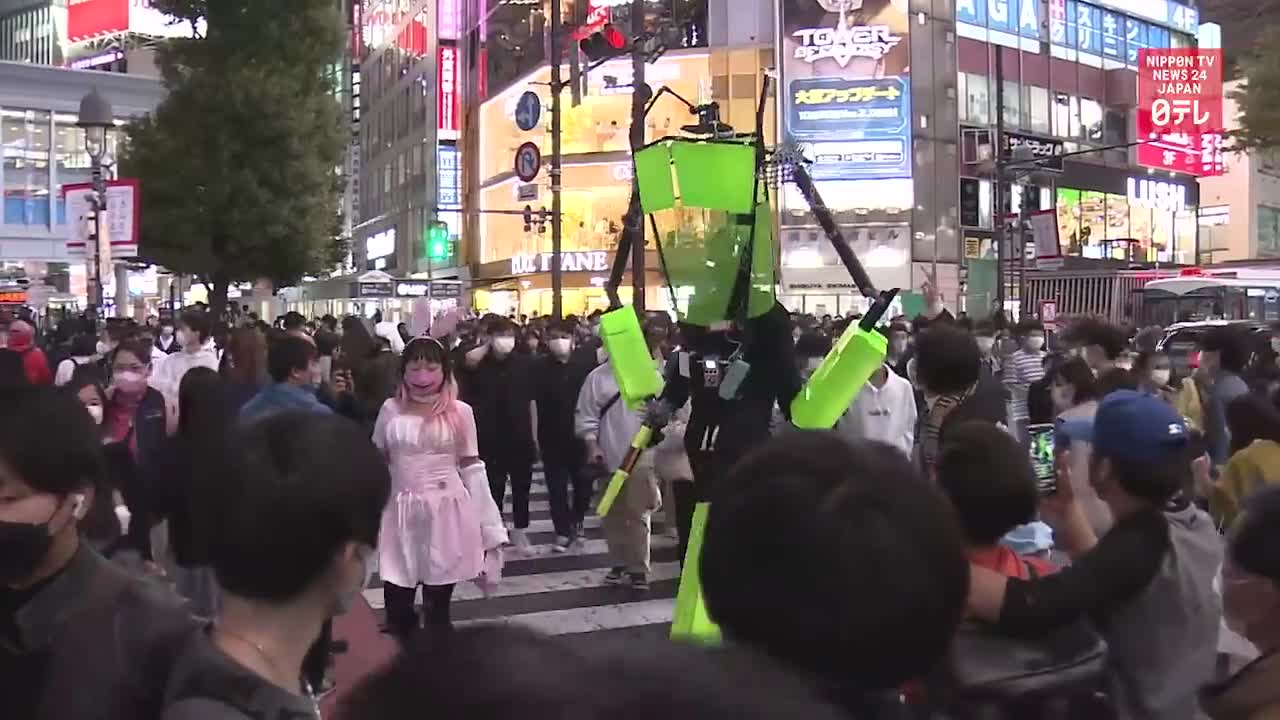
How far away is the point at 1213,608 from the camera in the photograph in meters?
2.85

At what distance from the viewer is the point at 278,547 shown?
6.36 feet

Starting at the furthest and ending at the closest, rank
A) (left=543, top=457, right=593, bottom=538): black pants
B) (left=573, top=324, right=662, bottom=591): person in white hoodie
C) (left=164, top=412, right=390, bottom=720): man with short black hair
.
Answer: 1. (left=543, top=457, right=593, bottom=538): black pants
2. (left=573, top=324, right=662, bottom=591): person in white hoodie
3. (left=164, top=412, right=390, bottom=720): man with short black hair

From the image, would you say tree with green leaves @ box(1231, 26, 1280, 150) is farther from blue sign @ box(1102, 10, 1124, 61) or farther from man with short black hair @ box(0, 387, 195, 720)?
blue sign @ box(1102, 10, 1124, 61)

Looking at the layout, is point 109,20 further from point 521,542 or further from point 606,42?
point 521,542

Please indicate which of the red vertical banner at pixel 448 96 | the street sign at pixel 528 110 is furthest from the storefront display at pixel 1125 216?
the red vertical banner at pixel 448 96

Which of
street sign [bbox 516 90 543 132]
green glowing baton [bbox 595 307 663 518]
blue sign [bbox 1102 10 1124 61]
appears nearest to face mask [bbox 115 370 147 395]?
green glowing baton [bbox 595 307 663 518]

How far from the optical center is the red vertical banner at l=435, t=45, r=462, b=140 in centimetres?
5397

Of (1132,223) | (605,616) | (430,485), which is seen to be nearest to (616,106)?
(1132,223)

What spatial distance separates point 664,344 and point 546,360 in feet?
3.67

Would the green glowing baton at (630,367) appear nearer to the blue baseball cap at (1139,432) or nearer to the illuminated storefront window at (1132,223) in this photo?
the blue baseball cap at (1139,432)

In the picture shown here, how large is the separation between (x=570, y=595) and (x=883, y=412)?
2.72m

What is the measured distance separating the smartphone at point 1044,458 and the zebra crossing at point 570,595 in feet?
8.48

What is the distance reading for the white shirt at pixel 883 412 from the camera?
789 cm

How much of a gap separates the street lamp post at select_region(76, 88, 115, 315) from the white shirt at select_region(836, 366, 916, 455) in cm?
1297
